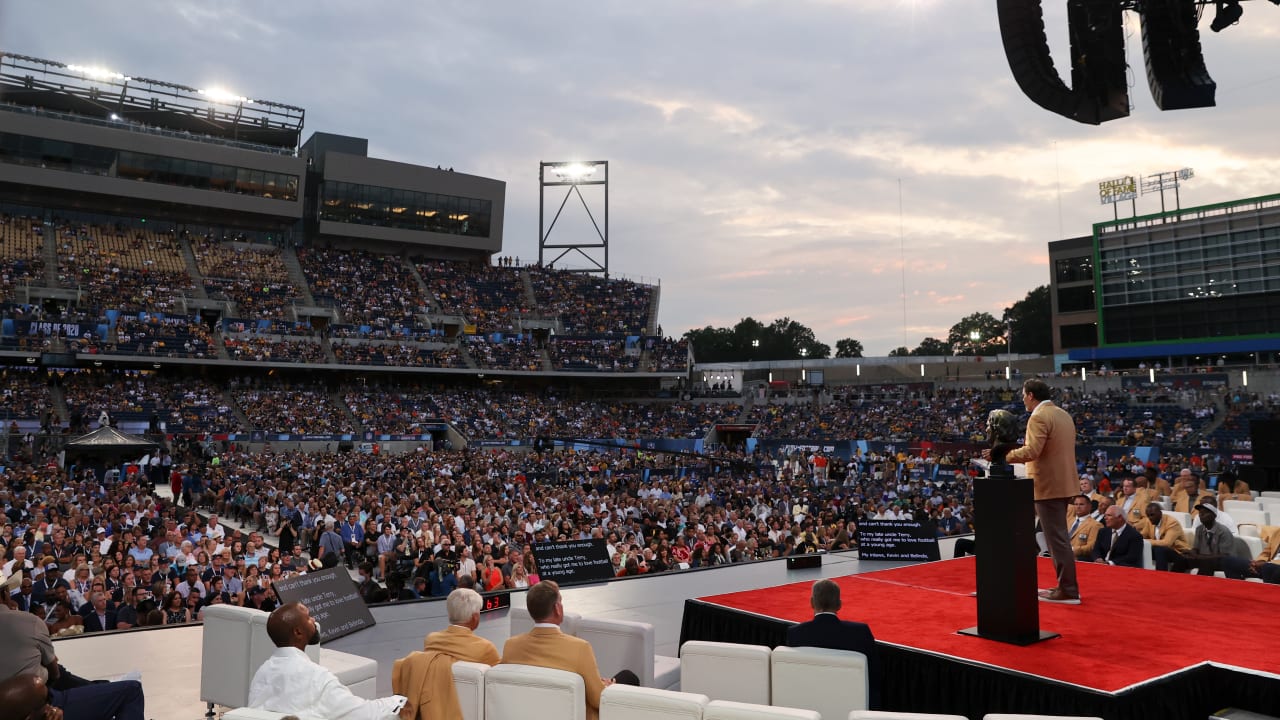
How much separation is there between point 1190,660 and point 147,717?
678 cm

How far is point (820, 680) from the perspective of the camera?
4242 mm

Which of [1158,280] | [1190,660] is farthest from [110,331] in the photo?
[1158,280]

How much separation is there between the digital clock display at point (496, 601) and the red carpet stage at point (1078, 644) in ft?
8.33

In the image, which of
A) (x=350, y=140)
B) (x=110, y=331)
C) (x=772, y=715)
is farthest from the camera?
(x=350, y=140)

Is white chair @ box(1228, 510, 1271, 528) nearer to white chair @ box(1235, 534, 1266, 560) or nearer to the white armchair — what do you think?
white chair @ box(1235, 534, 1266, 560)

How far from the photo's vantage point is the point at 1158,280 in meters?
46.1

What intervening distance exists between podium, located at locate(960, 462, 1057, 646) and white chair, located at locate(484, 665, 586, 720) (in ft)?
9.53

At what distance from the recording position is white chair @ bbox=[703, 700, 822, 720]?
10.7 feet

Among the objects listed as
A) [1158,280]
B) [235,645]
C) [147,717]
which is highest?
[1158,280]

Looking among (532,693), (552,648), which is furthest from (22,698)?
(552,648)

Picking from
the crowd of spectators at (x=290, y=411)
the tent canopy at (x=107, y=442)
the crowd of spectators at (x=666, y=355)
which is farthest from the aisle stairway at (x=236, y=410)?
the crowd of spectators at (x=666, y=355)

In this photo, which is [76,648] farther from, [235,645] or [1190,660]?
[1190,660]

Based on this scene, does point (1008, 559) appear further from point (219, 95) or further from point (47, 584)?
point (219, 95)

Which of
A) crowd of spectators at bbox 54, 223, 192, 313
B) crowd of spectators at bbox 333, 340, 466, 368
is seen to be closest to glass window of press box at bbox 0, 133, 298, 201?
crowd of spectators at bbox 54, 223, 192, 313
